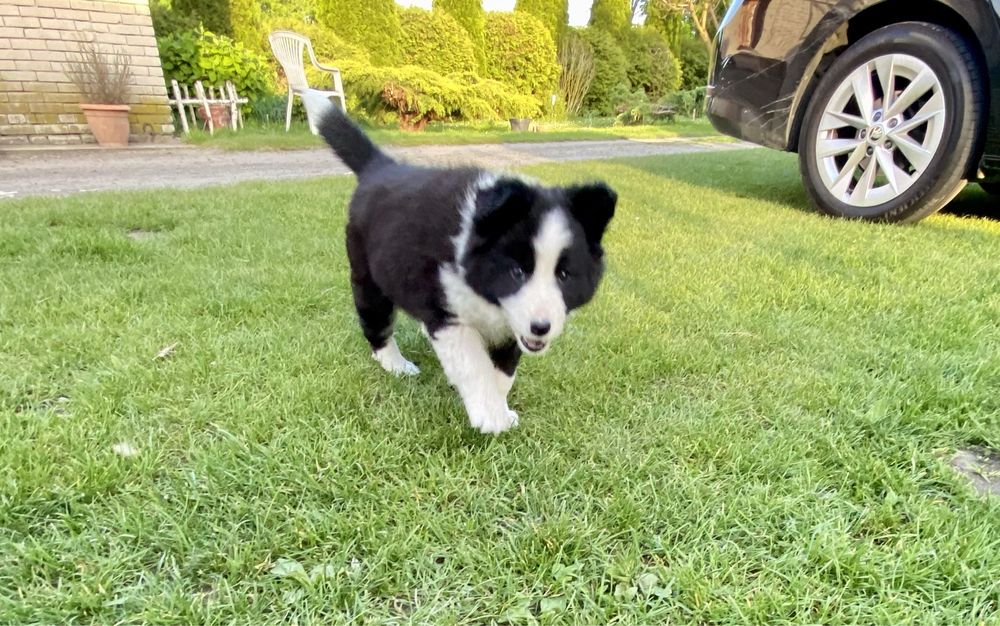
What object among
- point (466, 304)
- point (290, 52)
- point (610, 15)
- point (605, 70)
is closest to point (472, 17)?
point (605, 70)

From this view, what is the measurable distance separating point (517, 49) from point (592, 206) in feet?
66.2

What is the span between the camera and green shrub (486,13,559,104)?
20203 mm

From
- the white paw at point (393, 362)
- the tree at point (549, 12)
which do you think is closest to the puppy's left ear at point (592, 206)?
the white paw at point (393, 362)

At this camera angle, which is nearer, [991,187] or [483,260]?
[483,260]

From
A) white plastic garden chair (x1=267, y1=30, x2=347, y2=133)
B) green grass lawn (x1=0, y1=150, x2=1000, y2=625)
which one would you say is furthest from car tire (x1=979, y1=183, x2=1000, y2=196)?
white plastic garden chair (x1=267, y1=30, x2=347, y2=133)

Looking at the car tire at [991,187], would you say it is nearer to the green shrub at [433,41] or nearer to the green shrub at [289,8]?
the green shrub at [433,41]

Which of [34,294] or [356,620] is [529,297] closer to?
[356,620]

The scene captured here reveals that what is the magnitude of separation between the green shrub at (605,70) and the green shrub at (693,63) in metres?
5.69

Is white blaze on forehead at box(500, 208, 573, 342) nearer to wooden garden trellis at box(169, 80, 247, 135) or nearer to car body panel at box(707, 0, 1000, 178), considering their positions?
car body panel at box(707, 0, 1000, 178)

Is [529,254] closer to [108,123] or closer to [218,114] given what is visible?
[108,123]

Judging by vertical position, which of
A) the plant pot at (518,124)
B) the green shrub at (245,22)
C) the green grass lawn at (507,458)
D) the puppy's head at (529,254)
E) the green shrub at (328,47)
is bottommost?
the plant pot at (518,124)

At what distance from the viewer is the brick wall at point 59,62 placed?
9578 millimetres

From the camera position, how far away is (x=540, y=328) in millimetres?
1714

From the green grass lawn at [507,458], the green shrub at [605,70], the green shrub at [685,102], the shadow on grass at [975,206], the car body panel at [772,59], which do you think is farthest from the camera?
the green shrub at [605,70]
